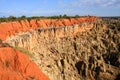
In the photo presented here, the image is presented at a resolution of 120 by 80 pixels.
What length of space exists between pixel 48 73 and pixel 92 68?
26.2ft

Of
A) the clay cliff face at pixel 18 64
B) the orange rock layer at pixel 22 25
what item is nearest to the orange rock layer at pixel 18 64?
the clay cliff face at pixel 18 64

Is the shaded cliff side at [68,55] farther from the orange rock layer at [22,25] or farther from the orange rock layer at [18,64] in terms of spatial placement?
the orange rock layer at [18,64]

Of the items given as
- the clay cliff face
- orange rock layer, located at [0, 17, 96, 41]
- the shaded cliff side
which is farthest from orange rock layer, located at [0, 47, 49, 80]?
orange rock layer, located at [0, 17, 96, 41]

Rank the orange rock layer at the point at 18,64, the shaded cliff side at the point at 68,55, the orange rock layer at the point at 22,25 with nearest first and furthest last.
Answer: the orange rock layer at the point at 18,64
the shaded cliff side at the point at 68,55
the orange rock layer at the point at 22,25

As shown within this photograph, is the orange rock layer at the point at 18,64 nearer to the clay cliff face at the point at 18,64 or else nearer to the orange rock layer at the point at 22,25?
the clay cliff face at the point at 18,64

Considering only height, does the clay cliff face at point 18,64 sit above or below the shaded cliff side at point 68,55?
above

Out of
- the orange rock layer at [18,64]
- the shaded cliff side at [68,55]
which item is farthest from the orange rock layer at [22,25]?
the orange rock layer at [18,64]

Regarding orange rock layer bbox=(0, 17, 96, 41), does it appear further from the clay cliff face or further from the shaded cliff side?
the clay cliff face

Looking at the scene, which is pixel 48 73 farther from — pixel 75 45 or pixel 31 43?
pixel 75 45

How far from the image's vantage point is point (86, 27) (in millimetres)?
77250

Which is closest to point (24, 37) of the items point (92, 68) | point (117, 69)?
point (92, 68)

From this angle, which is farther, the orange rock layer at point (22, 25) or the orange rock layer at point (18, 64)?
the orange rock layer at point (22, 25)

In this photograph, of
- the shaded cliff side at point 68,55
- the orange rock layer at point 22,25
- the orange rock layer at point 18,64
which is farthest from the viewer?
the orange rock layer at point 22,25

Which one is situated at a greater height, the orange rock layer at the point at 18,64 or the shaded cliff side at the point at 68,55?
the orange rock layer at the point at 18,64
